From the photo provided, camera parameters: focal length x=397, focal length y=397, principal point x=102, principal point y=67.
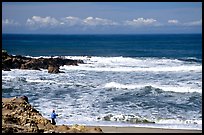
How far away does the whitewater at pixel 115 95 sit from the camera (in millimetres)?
13305

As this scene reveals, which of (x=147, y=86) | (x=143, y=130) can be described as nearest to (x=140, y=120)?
(x=143, y=130)

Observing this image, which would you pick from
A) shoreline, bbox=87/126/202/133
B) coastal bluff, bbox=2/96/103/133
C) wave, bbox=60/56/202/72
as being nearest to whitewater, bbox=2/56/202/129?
shoreline, bbox=87/126/202/133

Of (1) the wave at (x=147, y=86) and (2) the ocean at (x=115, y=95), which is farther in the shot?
(1) the wave at (x=147, y=86)

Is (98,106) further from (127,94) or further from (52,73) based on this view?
(52,73)

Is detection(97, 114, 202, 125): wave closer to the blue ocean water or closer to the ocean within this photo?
the ocean

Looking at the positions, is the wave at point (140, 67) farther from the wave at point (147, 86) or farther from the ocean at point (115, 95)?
the wave at point (147, 86)

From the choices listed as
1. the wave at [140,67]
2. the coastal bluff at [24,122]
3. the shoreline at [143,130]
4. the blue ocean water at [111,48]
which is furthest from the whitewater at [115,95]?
the blue ocean water at [111,48]

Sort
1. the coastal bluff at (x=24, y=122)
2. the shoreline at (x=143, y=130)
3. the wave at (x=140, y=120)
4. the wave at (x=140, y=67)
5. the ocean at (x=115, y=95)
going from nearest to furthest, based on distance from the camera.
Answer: the coastal bluff at (x=24, y=122) → the shoreline at (x=143, y=130) → the wave at (x=140, y=120) → the ocean at (x=115, y=95) → the wave at (x=140, y=67)

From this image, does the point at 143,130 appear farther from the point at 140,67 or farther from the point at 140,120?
the point at 140,67

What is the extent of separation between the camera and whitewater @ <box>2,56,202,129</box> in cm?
1330

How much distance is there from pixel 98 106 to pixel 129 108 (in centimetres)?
119

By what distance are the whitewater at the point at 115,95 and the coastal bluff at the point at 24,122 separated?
3300 millimetres

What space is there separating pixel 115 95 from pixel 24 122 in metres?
10.1

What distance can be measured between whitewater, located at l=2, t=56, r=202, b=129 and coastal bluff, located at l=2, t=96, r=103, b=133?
3300 millimetres
